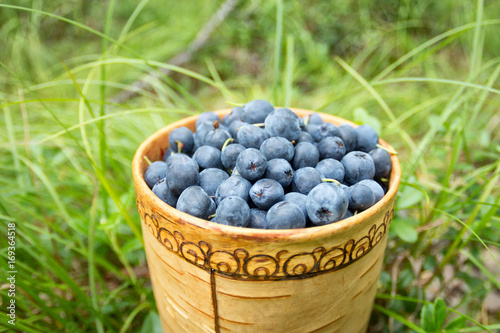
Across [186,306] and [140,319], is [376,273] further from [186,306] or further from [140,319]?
[140,319]

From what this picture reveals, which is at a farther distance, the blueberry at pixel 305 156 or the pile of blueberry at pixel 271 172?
the blueberry at pixel 305 156

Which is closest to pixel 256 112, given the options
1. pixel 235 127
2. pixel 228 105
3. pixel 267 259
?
pixel 235 127

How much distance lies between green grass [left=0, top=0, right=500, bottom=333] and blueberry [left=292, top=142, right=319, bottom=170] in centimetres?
30

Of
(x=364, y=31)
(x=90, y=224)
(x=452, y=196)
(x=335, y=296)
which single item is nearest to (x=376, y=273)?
(x=335, y=296)

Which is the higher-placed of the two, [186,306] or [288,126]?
[288,126]

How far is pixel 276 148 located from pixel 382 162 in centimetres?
26

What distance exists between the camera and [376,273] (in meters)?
0.77

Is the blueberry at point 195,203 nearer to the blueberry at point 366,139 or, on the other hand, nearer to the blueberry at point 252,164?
the blueberry at point 252,164

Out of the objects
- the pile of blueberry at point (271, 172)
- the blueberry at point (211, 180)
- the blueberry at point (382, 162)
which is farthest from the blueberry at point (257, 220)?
the blueberry at point (382, 162)

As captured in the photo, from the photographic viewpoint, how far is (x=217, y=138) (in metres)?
0.80

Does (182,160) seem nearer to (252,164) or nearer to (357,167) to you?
(252,164)

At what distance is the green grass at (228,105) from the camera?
0.98 metres

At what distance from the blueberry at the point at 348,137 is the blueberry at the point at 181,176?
367 mm

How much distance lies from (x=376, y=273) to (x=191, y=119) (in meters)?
0.61
